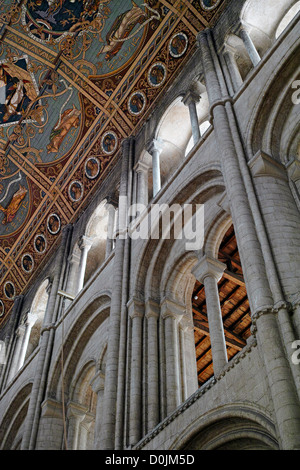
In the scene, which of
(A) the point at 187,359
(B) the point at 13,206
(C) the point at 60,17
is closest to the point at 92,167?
(B) the point at 13,206

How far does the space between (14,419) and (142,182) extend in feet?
21.8

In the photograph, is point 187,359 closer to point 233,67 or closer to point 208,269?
point 208,269

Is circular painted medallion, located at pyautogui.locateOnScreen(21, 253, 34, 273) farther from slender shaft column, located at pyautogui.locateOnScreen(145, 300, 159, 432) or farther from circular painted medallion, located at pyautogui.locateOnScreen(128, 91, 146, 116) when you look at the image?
slender shaft column, located at pyautogui.locateOnScreen(145, 300, 159, 432)

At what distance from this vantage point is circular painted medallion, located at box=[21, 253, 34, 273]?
55.3ft

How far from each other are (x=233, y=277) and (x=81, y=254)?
4.07 meters

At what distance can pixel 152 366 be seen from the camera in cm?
857

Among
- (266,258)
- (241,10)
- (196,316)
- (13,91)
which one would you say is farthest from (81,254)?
(266,258)

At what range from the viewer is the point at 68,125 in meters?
15.3

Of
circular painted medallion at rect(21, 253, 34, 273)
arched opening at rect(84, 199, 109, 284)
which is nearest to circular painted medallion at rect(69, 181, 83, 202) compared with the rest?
arched opening at rect(84, 199, 109, 284)

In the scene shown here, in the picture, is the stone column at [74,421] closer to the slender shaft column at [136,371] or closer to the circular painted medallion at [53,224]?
the slender shaft column at [136,371]

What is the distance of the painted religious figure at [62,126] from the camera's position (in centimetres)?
1514

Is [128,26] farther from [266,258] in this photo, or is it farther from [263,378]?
[263,378]

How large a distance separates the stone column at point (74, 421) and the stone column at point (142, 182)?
4539mm

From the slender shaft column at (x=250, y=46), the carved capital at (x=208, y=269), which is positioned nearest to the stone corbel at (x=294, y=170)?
the carved capital at (x=208, y=269)
